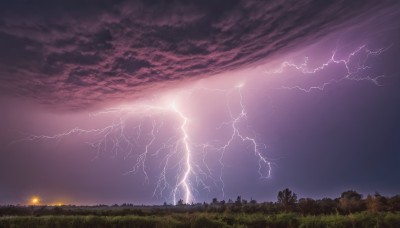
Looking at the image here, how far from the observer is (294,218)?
2566cm

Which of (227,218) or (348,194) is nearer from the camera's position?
(227,218)

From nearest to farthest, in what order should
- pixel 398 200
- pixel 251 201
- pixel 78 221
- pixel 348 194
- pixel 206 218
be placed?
pixel 206 218 → pixel 78 221 → pixel 398 200 → pixel 348 194 → pixel 251 201

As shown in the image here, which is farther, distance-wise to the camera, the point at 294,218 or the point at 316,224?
the point at 294,218

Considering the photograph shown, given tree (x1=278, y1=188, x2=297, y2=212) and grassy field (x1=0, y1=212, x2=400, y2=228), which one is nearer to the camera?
grassy field (x1=0, y1=212, x2=400, y2=228)

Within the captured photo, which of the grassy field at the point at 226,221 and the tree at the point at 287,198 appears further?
the tree at the point at 287,198

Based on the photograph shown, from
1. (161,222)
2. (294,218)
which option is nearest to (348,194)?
(294,218)

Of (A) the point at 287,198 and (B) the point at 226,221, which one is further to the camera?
(A) the point at 287,198

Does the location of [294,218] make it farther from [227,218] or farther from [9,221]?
[9,221]

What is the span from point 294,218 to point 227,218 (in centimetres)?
454

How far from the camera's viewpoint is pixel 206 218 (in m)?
24.8

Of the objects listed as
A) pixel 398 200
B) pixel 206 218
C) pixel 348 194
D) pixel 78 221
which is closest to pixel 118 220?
pixel 78 221

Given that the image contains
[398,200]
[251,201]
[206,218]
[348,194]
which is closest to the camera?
[206,218]

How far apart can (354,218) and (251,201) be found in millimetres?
58759

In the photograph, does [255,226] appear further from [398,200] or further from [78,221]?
[398,200]
